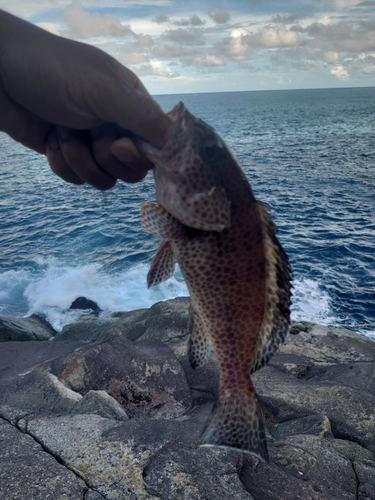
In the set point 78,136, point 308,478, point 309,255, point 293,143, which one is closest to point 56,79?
point 78,136

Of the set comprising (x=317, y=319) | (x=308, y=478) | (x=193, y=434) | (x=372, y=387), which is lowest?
(x=317, y=319)

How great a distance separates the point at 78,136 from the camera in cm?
360

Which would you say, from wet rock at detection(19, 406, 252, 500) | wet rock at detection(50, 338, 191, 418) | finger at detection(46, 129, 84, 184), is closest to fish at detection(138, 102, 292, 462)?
finger at detection(46, 129, 84, 184)

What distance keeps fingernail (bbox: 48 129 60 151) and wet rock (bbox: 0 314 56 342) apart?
10.2 m

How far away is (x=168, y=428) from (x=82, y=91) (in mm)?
4023

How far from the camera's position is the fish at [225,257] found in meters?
2.87

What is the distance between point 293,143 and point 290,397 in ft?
176

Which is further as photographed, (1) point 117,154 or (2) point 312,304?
(2) point 312,304

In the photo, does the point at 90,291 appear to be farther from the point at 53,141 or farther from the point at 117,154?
the point at 117,154

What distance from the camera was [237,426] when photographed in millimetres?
2922

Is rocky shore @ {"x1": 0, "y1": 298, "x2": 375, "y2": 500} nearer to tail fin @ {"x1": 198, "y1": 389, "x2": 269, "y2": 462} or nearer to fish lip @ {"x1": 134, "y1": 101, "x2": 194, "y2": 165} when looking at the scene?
tail fin @ {"x1": 198, "y1": 389, "x2": 269, "y2": 462}

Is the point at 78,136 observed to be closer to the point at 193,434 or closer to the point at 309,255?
the point at 193,434

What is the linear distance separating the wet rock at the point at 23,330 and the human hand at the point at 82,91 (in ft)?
34.8

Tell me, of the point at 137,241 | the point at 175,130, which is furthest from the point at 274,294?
the point at 137,241
